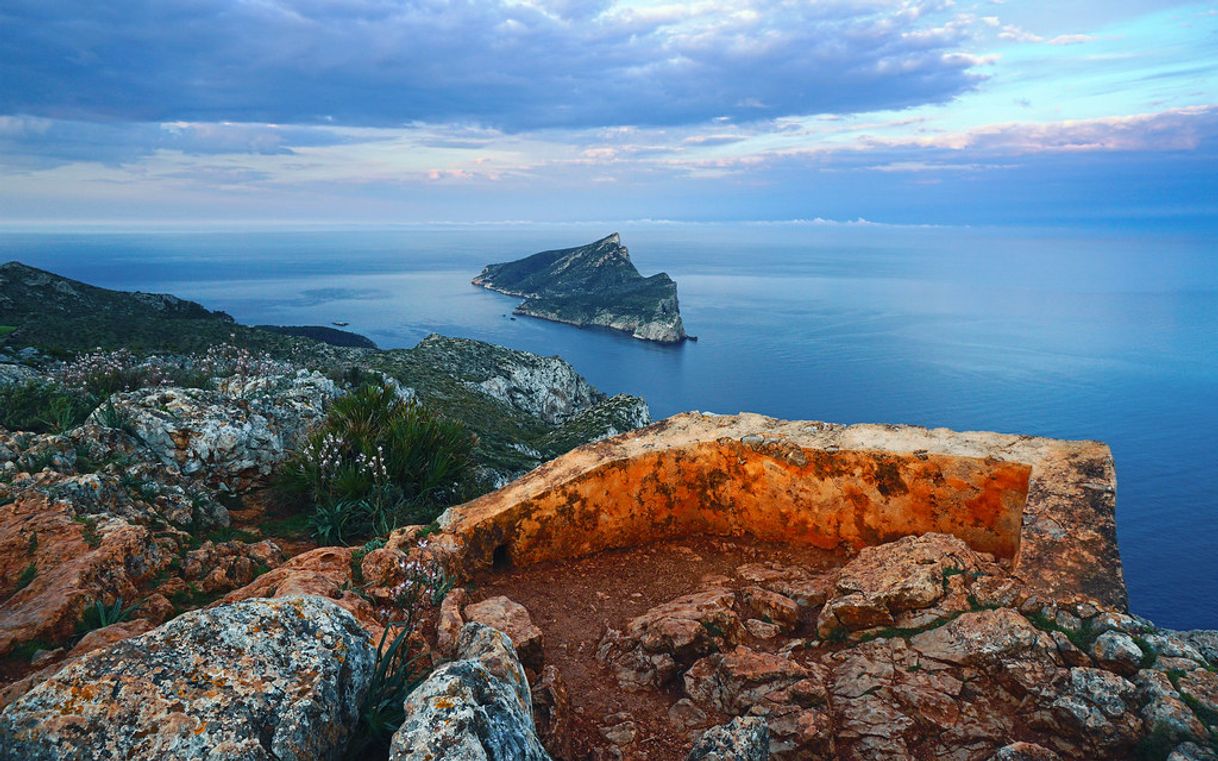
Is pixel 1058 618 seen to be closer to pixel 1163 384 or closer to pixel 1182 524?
pixel 1182 524

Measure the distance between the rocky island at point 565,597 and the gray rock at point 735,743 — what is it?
0.05 ft

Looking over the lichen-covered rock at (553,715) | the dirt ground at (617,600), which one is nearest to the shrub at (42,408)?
the dirt ground at (617,600)

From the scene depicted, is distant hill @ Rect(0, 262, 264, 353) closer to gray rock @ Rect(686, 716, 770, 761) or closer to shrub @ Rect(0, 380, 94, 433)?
shrub @ Rect(0, 380, 94, 433)

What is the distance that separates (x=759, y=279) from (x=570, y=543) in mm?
150700

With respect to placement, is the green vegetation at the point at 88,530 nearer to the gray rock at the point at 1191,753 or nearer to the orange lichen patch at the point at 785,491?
the orange lichen patch at the point at 785,491

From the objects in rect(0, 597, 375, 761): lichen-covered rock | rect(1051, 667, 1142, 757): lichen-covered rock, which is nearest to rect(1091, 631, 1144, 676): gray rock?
rect(1051, 667, 1142, 757): lichen-covered rock

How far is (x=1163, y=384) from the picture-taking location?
196 feet

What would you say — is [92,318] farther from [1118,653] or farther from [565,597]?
[1118,653]

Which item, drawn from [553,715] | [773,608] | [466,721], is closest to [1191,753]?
[773,608]

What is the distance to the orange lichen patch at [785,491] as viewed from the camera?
18.7 ft

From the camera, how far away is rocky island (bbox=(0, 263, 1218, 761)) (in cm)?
257

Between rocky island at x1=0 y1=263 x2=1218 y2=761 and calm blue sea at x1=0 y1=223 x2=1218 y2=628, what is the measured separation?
3340 cm

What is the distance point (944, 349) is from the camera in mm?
73312

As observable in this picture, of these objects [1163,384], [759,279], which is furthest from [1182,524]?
[759,279]
